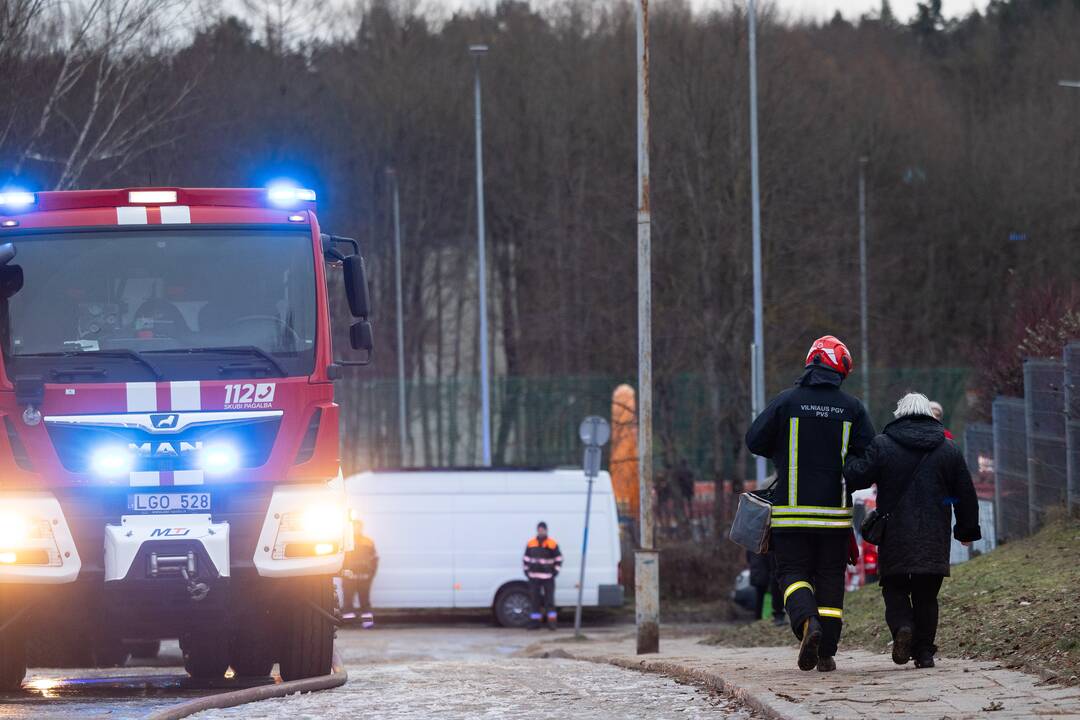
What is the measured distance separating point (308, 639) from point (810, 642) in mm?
3807

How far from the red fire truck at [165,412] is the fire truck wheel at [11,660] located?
0.05 feet

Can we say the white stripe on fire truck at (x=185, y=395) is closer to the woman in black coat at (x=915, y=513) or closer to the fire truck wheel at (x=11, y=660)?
the fire truck wheel at (x=11, y=660)

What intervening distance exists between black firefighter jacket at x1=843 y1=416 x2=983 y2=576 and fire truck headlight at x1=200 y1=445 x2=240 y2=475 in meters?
3.79

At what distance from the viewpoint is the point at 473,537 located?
28031 millimetres

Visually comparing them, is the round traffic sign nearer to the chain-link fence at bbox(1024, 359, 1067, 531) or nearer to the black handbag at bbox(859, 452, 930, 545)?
the chain-link fence at bbox(1024, 359, 1067, 531)

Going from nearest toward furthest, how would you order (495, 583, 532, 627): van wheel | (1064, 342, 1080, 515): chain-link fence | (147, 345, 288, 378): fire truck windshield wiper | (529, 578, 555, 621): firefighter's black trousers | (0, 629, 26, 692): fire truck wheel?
(147, 345, 288, 378): fire truck windshield wiper < (0, 629, 26, 692): fire truck wheel < (1064, 342, 1080, 515): chain-link fence < (529, 578, 555, 621): firefighter's black trousers < (495, 583, 532, 627): van wheel

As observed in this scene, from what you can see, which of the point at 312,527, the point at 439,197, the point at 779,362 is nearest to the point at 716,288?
the point at 779,362

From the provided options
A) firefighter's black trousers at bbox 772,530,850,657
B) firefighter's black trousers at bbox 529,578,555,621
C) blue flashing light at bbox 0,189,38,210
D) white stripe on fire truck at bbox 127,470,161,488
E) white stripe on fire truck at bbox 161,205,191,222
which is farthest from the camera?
firefighter's black trousers at bbox 529,578,555,621

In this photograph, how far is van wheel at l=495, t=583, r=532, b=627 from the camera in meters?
27.7

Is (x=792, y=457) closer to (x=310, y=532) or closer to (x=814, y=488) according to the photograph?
(x=814, y=488)

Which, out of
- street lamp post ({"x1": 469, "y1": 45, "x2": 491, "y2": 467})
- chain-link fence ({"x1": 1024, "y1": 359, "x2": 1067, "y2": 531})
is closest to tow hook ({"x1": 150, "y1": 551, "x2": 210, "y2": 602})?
chain-link fence ({"x1": 1024, "y1": 359, "x2": 1067, "y2": 531})

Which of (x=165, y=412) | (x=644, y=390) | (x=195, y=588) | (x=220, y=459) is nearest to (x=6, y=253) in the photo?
(x=165, y=412)

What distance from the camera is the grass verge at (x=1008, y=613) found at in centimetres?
970

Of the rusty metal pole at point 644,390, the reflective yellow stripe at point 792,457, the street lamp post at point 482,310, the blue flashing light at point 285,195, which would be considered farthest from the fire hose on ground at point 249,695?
the street lamp post at point 482,310
